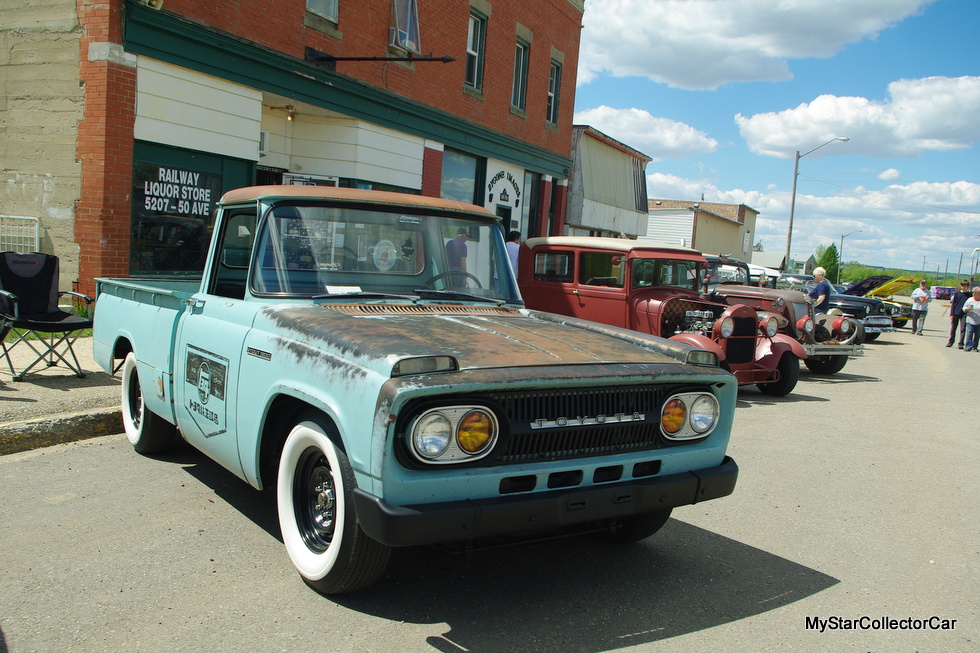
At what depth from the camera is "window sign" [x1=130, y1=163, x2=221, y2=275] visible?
10164 mm

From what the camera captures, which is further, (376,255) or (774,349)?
(774,349)

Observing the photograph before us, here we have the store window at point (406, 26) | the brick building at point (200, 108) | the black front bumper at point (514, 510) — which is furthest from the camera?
the store window at point (406, 26)

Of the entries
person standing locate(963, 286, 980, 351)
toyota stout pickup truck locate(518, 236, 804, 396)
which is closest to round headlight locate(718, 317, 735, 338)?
toyota stout pickup truck locate(518, 236, 804, 396)

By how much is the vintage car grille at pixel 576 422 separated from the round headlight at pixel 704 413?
18 cm

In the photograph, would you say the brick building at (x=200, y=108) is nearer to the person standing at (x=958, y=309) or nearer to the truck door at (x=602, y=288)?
the truck door at (x=602, y=288)

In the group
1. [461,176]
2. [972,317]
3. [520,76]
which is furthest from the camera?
[520,76]

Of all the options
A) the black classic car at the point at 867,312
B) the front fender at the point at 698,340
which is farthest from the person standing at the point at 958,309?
the front fender at the point at 698,340

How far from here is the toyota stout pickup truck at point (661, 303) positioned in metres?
9.80

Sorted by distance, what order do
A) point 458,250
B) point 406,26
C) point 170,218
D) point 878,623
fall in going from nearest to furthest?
point 878,623 → point 458,250 → point 170,218 → point 406,26

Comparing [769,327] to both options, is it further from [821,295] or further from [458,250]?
[458,250]

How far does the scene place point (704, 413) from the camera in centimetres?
361

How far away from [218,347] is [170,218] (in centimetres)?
736

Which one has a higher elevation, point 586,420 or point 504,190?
point 504,190

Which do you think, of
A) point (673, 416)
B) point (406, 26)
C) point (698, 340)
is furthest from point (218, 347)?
point (406, 26)
